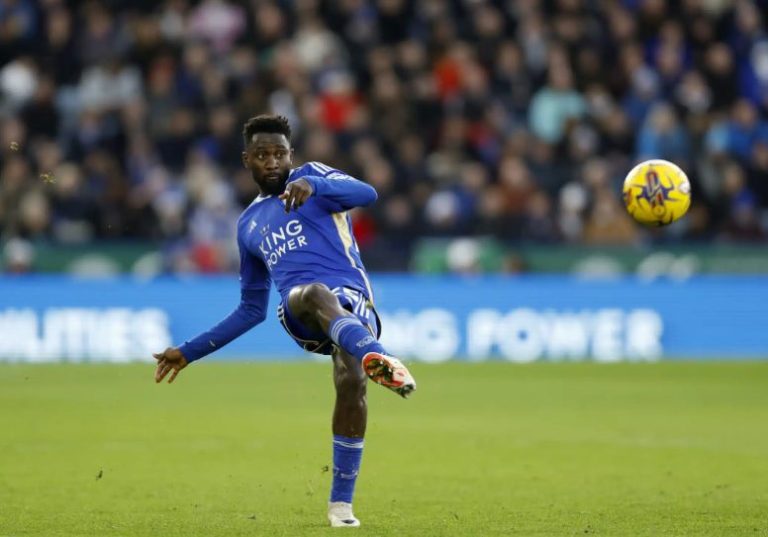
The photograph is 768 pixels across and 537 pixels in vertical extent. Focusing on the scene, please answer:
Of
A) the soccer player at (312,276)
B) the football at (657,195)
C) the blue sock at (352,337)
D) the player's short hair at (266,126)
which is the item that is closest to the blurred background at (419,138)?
the football at (657,195)

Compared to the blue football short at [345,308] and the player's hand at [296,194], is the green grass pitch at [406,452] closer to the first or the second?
the blue football short at [345,308]

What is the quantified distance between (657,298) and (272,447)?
9253 millimetres

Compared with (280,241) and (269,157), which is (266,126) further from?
(280,241)

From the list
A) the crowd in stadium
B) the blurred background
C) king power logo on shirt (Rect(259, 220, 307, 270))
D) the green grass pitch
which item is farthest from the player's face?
the crowd in stadium

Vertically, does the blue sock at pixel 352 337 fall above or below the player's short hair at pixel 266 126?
below

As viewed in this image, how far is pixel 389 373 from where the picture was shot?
6898mm

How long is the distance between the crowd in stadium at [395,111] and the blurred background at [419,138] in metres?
0.03

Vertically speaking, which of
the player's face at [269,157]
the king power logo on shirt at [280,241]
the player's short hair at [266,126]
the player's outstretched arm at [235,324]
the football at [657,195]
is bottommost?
the player's outstretched arm at [235,324]

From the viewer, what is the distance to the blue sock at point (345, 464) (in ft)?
24.9

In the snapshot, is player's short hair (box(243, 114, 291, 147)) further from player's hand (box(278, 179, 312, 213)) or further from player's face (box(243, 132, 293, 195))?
player's hand (box(278, 179, 312, 213))

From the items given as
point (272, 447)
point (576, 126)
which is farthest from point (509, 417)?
point (576, 126)

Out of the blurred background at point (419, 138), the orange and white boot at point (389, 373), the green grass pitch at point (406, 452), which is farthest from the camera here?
the blurred background at point (419, 138)

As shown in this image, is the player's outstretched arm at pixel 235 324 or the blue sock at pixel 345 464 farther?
the player's outstretched arm at pixel 235 324

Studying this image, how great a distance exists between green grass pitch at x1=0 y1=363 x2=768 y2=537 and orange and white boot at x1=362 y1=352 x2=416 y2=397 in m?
0.88
